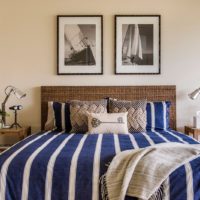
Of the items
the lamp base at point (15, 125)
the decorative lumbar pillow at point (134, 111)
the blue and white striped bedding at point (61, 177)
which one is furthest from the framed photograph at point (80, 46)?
the blue and white striped bedding at point (61, 177)

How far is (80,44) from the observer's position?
12.2 feet

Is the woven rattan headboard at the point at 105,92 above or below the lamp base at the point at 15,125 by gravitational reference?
above

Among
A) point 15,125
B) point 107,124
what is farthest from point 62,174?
point 15,125

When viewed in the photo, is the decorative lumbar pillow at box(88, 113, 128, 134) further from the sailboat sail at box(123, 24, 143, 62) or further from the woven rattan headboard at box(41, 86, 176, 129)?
the sailboat sail at box(123, 24, 143, 62)

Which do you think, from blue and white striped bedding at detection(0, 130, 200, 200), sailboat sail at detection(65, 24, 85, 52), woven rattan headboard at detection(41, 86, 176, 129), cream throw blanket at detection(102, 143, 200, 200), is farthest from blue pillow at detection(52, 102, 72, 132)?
cream throw blanket at detection(102, 143, 200, 200)

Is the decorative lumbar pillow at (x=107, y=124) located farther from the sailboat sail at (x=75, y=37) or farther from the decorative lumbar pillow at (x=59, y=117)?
the sailboat sail at (x=75, y=37)

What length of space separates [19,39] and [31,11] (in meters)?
0.39

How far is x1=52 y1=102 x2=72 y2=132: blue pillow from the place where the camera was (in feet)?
10.8

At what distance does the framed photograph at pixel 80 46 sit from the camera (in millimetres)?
3707

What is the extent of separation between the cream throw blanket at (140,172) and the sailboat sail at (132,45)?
199cm

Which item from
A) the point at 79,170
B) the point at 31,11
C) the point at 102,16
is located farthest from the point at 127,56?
the point at 79,170

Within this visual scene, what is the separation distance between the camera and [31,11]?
3713 mm

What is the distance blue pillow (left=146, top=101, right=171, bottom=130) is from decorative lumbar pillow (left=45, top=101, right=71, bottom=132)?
0.91 metres

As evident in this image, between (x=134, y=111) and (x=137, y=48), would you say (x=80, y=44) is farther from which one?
(x=134, y=111)
